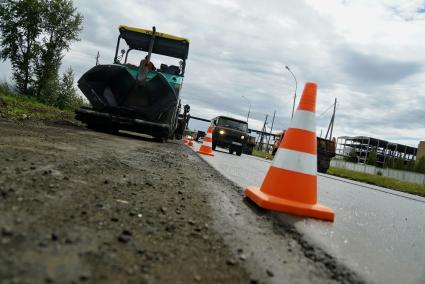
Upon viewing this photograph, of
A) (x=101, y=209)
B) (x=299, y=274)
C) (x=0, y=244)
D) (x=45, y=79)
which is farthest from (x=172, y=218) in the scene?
(x=45, y=79)

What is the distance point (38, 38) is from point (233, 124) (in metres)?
17.9

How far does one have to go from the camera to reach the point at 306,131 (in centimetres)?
417

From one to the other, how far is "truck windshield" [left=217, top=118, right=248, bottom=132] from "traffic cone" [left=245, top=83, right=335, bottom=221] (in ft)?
60.4

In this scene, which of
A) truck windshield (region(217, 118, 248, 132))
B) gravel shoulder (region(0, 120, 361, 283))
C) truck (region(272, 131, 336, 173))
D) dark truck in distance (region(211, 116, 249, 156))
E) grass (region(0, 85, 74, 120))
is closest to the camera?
gravel shoulder (region(0, 120, 361, 283))

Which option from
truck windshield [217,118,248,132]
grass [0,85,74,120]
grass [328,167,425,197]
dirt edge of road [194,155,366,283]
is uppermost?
truck windshield [217,118,248,132]

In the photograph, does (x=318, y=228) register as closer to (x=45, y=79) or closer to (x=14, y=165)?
(x=14, y=165)

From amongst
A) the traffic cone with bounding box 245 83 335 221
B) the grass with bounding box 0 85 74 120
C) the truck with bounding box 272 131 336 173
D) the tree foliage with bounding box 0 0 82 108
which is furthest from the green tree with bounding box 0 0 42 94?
the traffic cone with bounding box 245 83 335 221

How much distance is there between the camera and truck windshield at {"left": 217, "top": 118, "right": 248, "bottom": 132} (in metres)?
22.8

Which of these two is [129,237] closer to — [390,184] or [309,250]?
[309,250]

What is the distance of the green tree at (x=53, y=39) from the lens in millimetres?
30906

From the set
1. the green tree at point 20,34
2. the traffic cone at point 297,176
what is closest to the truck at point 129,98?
the traffic cone at point 297,176

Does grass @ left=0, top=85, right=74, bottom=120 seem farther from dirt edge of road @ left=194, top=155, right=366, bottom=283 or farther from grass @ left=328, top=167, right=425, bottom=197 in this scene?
→ grass @ left=328, top=167, right=425, bottom=197

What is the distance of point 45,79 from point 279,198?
31023mm

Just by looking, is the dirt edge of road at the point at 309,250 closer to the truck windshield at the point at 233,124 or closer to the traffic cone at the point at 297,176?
the traffic cone at the point at 297,176
